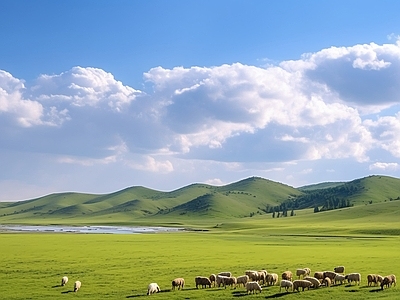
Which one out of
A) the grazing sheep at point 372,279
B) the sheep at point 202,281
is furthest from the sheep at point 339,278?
the sheep at point 202,281

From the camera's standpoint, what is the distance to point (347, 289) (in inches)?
1288

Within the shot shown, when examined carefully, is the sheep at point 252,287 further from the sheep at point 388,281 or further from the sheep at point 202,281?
the sheep at point 388,281

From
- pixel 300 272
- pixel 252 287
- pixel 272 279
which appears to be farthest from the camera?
pixel 300 272

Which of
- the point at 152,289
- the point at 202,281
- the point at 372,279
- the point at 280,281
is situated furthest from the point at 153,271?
the point at 372,279

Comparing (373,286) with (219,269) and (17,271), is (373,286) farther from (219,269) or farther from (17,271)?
(17,271)

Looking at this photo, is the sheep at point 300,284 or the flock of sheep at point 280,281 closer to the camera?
the flock of sheep at point 280,281

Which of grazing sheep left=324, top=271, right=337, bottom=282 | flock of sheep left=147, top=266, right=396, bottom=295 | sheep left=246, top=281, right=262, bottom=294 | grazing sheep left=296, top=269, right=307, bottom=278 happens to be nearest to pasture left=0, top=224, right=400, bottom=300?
sheep left=246, top=281, right=262, bottom=294

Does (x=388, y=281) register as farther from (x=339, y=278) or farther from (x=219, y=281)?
(x=219, y=281)

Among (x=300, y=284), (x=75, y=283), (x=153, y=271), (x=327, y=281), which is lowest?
(x=327, y=281)

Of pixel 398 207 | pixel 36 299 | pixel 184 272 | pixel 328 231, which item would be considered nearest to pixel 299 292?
pixel 184 272

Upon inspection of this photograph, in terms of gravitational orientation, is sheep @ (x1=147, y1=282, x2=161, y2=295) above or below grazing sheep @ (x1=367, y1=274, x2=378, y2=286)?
above

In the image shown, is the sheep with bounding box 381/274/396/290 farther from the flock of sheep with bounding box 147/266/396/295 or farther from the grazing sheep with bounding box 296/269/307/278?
the grazing sheep with bounding box 296/269/307/278

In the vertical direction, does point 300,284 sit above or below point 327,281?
above

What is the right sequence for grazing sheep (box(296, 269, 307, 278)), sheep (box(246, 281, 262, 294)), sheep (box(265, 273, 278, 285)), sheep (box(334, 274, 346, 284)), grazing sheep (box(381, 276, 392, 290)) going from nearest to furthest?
sheep (box(246, 281, 262, 294))
grazing sheep (box(381, 276, 392, 290))
sheep (box(265, 273, 278, 285))
sheep (box(334, 274, 346, 284))
grazing sheep (box(296, 269, 307, 278))
